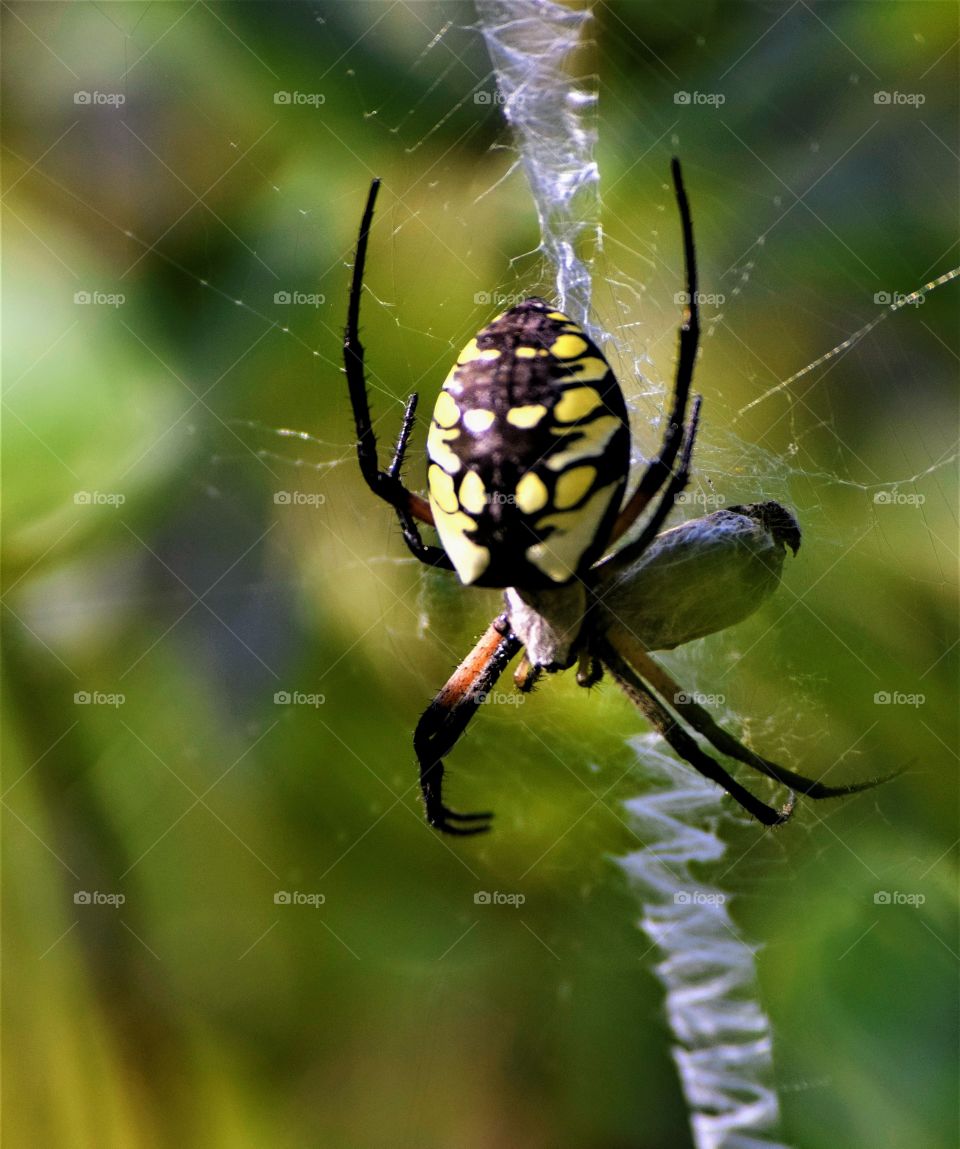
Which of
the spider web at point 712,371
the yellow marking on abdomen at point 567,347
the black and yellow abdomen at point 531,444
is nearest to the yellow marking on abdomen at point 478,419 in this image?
the black and yellow abdomen at point 531,444

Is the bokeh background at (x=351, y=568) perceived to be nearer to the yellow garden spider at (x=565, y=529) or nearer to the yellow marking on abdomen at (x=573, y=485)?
the yellow garden spider at (x=565, y=529)

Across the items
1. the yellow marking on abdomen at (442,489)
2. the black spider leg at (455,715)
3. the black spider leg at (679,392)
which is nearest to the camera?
the black spider leg at (679,392)

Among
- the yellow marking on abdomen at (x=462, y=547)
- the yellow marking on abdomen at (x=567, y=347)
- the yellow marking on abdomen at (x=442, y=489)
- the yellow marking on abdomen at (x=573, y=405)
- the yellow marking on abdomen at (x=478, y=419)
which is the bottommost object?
the yellow marking on abdomen at (x=462, y=547)

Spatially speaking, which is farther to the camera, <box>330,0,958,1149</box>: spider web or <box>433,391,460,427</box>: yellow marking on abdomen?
<box>330,0,958,1149</box>: spider web

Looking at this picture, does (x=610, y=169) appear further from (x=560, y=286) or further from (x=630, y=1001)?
(x=630, y=1001)

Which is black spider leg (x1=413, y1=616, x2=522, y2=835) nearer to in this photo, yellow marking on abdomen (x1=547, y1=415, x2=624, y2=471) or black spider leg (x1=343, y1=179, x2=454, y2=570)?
black spider leg (x1=343, y1=179, x2=454, y2=570)

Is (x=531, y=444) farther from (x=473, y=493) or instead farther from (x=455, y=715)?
(x=455, y=715)

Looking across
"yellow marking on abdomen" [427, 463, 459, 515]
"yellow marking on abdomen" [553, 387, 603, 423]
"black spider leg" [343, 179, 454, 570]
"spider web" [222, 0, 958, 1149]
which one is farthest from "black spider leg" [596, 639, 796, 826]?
"yellow marking on abdomen" [553, 387, 603, 423]
